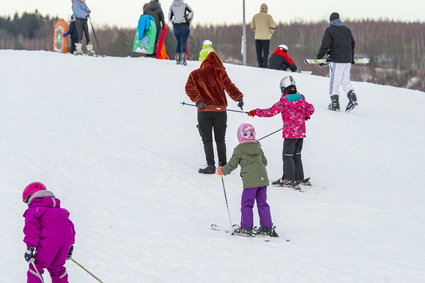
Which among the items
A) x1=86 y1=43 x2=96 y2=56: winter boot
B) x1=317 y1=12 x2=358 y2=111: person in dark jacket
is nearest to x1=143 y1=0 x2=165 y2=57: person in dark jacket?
x1=86 y1=43 x2=96 y2=56: winter boot

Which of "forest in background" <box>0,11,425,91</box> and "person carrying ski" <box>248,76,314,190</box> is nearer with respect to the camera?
"person carrying ski" <box>248,76,314,190</box>

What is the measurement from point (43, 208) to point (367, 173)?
598 centimetres

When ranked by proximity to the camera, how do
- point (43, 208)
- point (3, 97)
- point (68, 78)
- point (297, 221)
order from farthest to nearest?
point (68, 78) → point (3, 97) → point (297, 221) → point (43, 208)

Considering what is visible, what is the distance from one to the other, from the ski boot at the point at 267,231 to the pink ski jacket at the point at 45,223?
226 centimetres

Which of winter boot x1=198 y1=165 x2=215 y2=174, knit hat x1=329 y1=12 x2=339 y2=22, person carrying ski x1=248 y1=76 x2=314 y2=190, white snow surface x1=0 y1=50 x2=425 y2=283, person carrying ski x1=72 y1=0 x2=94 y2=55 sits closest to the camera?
white snow surface x1=0 y1=50 x2=425 y2=283

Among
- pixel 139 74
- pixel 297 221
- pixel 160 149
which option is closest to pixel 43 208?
pixel 297 221

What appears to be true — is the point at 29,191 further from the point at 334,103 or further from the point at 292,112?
the point at 334,103

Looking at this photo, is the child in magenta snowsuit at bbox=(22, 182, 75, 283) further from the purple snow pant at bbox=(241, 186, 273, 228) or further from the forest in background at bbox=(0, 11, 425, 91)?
the forest in background at bbox=(0, 11, 425, 91)

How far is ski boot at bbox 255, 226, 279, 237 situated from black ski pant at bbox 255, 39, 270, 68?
36.3 feet

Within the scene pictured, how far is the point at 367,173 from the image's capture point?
9602 millimetres

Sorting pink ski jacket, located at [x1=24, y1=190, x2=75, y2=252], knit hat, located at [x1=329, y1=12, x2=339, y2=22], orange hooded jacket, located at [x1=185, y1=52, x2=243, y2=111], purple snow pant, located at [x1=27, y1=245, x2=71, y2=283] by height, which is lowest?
purple snow pant, located at [x1=27, y1=245, x2=71, y2=283]

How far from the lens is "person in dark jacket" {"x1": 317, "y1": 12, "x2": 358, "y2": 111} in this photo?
41.0 ft

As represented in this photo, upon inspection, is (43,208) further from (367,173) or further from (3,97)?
(3,97)

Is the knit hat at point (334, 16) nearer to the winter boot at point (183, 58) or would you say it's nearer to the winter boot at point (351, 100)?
the winter boot at point (351, 100)
